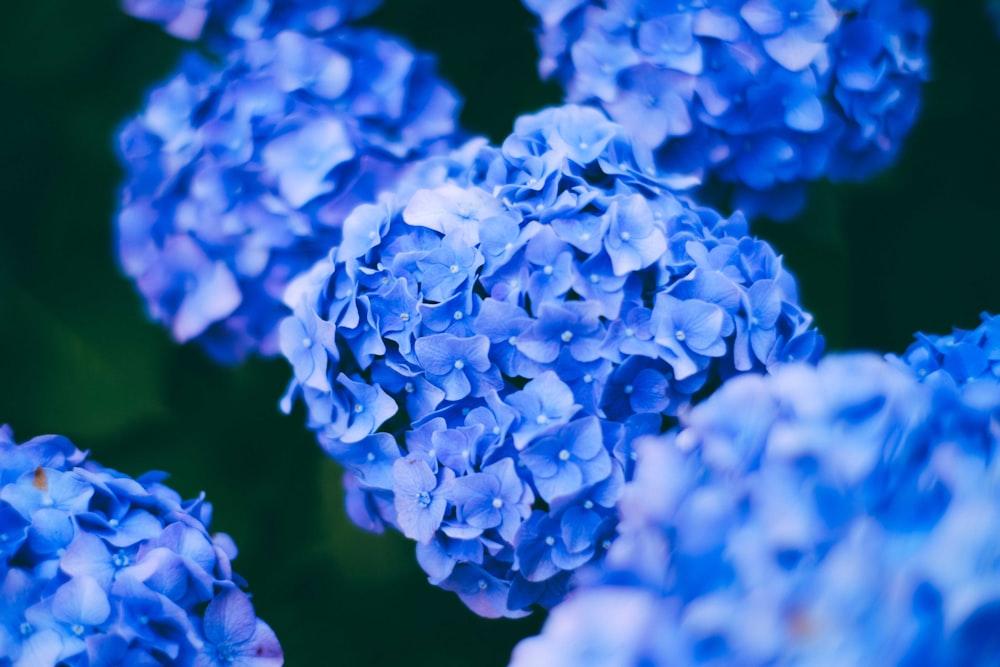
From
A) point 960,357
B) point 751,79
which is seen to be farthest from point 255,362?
point 960,357

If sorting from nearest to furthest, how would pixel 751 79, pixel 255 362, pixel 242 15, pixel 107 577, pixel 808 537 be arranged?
pixel 808 537, pixel 107 577, pixel 751 79, pixel 242 15, pixel 255 362

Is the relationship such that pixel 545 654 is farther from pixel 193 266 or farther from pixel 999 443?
pixel 193 266

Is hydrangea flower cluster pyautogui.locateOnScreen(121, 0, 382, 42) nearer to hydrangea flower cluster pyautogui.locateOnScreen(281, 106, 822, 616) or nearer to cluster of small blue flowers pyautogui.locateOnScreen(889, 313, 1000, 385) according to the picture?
hydrangea flower cluster pyautogui.locateOnScreen(281, 106, 822, 616)

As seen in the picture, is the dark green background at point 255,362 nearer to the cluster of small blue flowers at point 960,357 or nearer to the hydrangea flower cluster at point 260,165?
the hydrangea flower cluster at point 260,165

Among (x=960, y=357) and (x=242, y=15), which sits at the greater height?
(x=242, y=15)

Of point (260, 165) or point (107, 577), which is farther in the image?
point (260, 165)

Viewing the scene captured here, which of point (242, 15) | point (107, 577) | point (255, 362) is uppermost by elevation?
point (242, 15)

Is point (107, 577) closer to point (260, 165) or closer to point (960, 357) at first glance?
point (260, 165)
